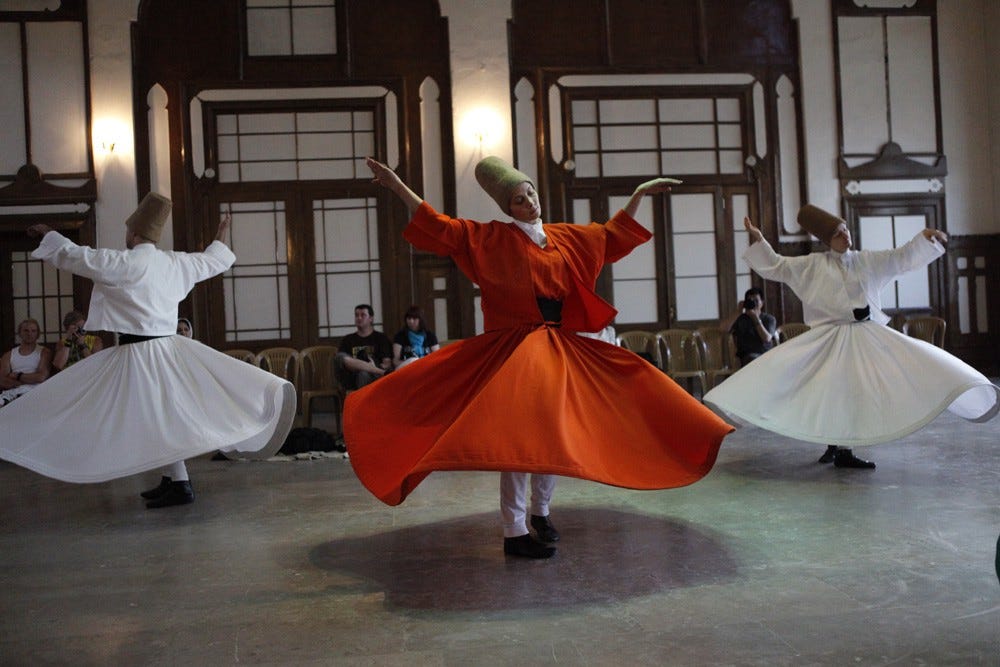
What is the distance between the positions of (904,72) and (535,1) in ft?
12.8

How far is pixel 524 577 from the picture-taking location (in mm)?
2859

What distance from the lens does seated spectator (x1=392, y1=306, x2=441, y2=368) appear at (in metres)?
7.05

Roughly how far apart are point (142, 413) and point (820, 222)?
3.58 metres

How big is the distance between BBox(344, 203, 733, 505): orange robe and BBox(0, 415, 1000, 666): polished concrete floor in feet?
1.15

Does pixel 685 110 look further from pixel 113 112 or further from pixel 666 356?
pixel 113 112

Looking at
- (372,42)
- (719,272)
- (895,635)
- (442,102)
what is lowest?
(895,635)

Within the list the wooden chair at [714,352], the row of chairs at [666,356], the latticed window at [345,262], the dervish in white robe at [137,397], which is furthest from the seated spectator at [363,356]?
the wooden chair at [714,352]

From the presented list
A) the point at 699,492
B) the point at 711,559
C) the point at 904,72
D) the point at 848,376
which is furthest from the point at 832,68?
the point at 711,559

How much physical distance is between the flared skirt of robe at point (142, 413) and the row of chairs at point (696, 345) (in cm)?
462

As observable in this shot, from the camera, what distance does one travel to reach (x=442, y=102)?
9.07 m

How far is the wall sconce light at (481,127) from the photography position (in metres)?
8.98

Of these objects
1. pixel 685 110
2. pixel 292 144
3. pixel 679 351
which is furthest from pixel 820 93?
pixel 292 144

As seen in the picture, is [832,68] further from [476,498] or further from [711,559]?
[711,559]

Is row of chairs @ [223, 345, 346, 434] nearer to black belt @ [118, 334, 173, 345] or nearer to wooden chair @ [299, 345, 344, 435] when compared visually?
wooden chair @ [299, 345, 344, 435]
